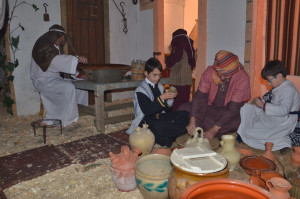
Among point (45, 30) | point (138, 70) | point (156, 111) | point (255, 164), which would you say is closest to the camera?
point (255, 164)

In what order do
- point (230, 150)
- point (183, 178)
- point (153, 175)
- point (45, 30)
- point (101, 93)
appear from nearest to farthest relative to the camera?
point (183, 178) < point (153, 175) < point (230, 150) < point (101, 93) < point (45, 30)

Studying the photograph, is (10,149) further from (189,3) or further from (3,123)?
(189,3)

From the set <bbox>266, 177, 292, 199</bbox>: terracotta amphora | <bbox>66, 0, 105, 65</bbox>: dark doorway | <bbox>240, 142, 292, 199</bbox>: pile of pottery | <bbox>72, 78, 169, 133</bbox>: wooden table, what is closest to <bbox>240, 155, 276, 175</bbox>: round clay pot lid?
<bbox>240, 142, 292, 199</bbox>: pile of pottery

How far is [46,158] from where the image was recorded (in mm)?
3174

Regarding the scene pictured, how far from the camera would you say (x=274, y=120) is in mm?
3201

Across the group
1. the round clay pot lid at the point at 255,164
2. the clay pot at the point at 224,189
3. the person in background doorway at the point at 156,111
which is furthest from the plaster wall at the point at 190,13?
the clay pot at the point at 224,189

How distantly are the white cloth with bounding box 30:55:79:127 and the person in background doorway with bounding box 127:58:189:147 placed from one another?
69.0 inches

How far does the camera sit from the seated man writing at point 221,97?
3160 mm

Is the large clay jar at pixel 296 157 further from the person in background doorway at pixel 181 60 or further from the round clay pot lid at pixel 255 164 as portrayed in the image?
the person in background doorway at pixel 181 60

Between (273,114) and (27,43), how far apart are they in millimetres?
4950

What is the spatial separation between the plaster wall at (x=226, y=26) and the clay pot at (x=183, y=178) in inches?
137

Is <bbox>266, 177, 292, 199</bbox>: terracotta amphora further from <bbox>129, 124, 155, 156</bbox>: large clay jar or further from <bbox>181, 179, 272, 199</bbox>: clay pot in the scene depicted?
<bbox>129, 124, 155, 156</bbox>: large clay jar

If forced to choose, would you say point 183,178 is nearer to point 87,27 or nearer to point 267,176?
point 267,176

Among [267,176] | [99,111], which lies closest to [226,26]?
[99,111]
